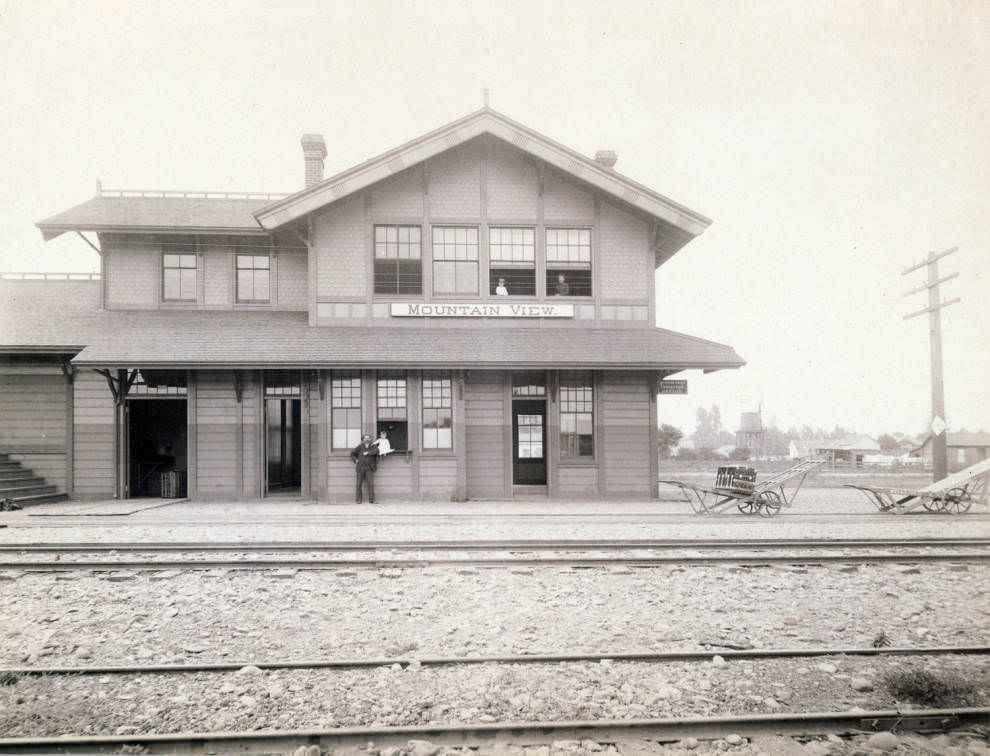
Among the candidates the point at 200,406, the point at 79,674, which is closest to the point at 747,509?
the point at 79,674

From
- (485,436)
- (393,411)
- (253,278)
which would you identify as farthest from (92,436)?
(485,436)

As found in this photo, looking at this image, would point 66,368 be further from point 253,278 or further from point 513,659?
point 513,659

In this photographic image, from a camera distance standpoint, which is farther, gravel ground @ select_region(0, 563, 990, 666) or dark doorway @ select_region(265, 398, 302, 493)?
dark doorway @ select_region(265, 398, 302, 493)

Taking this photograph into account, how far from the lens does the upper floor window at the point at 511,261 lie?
1628cm

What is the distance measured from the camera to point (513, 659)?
201 inches

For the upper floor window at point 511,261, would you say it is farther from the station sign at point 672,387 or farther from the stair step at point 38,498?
the stair step at point 38,498

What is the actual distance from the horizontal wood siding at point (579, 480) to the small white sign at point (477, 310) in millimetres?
4239

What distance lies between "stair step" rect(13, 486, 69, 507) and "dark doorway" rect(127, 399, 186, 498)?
1667 millimetres

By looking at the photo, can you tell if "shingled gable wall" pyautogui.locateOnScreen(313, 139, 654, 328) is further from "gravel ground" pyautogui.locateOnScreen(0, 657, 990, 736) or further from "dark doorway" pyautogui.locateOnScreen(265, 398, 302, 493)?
"gravel ground" pyautogui.locateOnScreen(0, 657, 990, 736)

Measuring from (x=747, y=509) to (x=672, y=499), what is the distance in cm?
238

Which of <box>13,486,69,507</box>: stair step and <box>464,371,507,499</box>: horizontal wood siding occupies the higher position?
<box>464,371,507,499</box>: horizontal wood siding

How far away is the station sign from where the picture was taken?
1598cm

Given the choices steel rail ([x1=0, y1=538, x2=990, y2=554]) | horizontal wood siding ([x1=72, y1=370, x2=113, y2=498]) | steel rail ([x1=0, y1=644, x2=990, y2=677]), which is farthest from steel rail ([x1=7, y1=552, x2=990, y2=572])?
horizontal wood siding ([x1=72, y1=370, x2=113, y2=498])

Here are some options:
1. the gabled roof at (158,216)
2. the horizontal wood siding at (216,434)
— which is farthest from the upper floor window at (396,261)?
the horizontal wood siding at (216,434)
